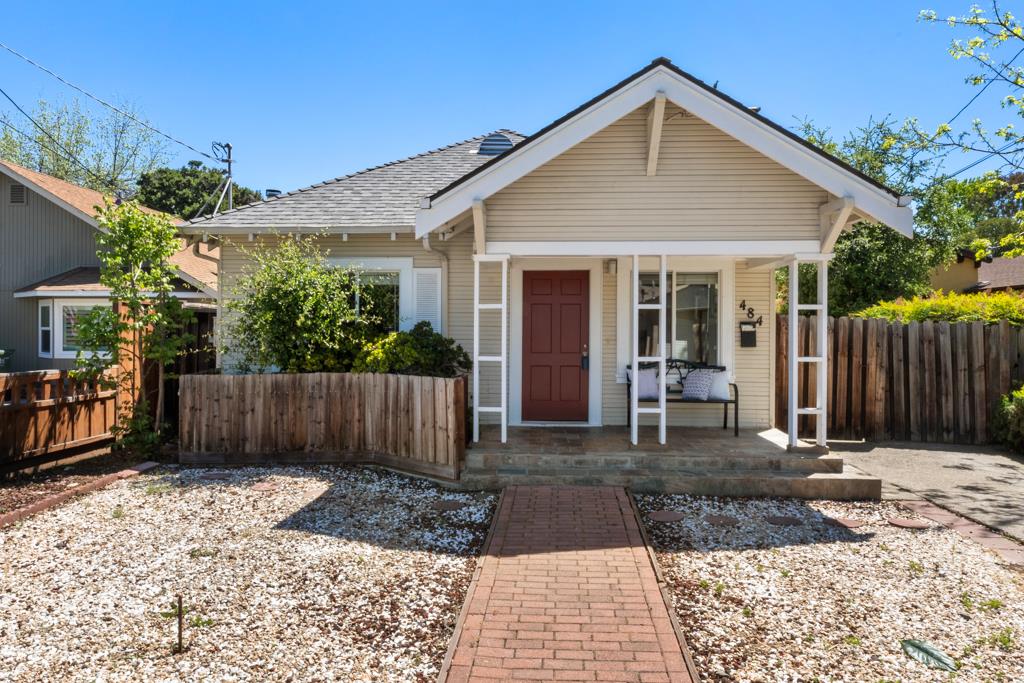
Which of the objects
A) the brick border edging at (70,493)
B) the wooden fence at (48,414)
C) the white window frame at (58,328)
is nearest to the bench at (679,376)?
the brick border edging at (70,493)

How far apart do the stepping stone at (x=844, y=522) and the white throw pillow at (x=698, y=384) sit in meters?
2.61

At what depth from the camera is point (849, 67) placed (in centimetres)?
1448

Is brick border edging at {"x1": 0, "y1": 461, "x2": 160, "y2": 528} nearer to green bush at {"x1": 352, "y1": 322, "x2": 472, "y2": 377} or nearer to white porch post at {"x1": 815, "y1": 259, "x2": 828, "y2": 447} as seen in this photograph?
green bush at {"x1": 352, "y1": 322, "x2": 472, "y2": 377}

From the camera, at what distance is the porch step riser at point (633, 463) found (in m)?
7.05

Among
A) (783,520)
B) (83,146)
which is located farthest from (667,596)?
(83,146)

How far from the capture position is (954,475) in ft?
25.7

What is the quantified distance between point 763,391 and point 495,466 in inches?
179

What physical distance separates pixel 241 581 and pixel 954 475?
8327 millimetres

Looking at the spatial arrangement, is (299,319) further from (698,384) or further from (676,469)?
(698,384)

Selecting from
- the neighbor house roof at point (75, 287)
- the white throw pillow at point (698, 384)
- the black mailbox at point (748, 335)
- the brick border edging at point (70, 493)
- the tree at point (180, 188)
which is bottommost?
the brick border edging at point (70, 493)

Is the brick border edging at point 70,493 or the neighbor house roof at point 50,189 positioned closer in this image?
the brick border edging at point 70,493

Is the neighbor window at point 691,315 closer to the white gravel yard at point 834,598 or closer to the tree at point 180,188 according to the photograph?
the white gravel yard at point 834,598

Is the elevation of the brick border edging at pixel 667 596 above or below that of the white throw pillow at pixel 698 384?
below

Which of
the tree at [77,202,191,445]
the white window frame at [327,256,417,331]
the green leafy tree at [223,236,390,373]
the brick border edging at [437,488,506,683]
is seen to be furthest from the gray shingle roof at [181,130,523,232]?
the brick border edging at [437,488,506,683]
